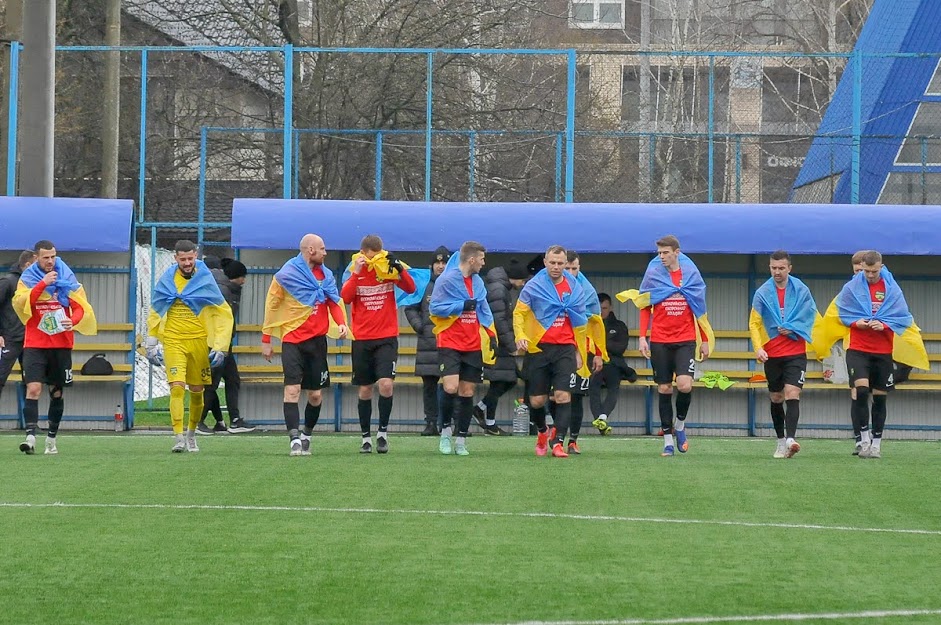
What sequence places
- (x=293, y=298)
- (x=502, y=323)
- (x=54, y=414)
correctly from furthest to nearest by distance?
(x=502, y=323) < (x=54, y=414) < (x=293, y=298)

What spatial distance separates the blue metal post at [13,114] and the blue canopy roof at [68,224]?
164cm

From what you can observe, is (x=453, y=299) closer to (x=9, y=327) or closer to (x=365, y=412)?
(x=365, y=412)

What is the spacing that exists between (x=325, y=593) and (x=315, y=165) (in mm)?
21183

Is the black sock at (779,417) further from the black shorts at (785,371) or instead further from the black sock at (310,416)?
the black sock at (310,416)

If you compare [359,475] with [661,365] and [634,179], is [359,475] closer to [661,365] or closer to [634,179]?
[661,365]

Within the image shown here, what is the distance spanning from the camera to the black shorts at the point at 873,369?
15.6 m

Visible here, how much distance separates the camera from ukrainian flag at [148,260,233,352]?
15.1 meters

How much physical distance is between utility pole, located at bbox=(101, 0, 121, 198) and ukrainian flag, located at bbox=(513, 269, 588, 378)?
12.6 meters

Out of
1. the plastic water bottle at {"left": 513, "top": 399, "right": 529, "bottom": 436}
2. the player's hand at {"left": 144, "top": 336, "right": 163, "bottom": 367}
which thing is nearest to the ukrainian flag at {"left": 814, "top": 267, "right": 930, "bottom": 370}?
the plastic water bottle at {"left": 513, "top": 399, "right": 529, "bottom": 436}

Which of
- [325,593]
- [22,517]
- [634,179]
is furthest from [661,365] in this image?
[634,179]

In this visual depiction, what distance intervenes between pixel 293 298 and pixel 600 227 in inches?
251

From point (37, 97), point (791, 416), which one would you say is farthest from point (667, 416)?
point (37, 97)

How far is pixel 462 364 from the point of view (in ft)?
49.8

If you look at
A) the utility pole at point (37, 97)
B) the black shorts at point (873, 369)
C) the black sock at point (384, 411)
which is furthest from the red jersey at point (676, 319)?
the utility pole at point (37, 97)
